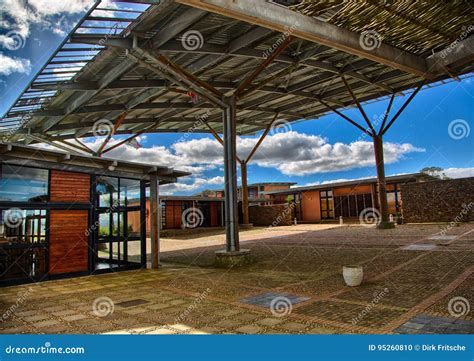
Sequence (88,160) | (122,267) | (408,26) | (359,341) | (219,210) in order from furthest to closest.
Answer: (219,210), (122,267), (88,160), (408,26), (359,341)

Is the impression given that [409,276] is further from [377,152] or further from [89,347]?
[377,152]

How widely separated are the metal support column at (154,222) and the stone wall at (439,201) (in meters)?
15.6

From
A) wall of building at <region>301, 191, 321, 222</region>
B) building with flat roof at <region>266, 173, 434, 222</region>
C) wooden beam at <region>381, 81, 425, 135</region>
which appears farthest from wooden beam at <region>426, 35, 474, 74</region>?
wall of building at <region>301, 191, 321, 222</region>

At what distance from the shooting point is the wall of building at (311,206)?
32.2 m

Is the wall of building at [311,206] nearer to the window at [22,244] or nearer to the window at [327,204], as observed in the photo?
the window at [327,204]

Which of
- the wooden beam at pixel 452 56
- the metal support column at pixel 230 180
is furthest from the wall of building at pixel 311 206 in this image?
the metal support column at pixel 230 180

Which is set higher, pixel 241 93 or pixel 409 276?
pixel 241 93

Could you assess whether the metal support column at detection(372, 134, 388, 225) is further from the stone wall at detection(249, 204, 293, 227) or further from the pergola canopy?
the stone wall at detection(249, 204, 293, 227)

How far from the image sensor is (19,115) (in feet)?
47.0

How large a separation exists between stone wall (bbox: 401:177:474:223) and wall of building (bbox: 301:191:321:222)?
1135 cm

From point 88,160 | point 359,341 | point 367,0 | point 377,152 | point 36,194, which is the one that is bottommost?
point 359,341

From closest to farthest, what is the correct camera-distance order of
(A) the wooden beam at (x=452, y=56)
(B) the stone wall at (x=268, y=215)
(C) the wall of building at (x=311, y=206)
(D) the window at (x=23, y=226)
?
(D) the window at (x=23, y=226)
(A) the wooden beam at (x=452, y=56)
(B) the stone wall at (x=268, y=215)
(C) the wall of building at (x=311, y=206)

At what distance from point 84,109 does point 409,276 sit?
41.9 feet

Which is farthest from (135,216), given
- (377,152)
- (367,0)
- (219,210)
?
(219,210)
